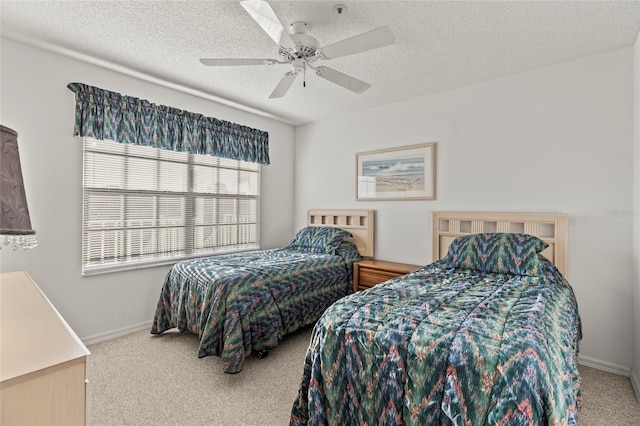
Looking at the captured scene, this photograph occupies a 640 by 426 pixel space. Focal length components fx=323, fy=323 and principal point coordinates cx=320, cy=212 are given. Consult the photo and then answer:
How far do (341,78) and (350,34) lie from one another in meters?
0.33

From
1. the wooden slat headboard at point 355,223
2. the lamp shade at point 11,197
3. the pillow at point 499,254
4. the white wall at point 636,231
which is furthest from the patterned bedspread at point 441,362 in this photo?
the wooden slat headboard at point 355,223

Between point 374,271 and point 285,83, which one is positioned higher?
point 285,83

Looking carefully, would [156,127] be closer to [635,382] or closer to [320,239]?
[320,239]

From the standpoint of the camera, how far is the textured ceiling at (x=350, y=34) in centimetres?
213

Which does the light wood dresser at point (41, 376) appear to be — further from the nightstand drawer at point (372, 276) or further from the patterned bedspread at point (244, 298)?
the nightstand drawer at point (372, 276)

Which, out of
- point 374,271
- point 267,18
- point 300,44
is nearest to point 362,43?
point 300,44

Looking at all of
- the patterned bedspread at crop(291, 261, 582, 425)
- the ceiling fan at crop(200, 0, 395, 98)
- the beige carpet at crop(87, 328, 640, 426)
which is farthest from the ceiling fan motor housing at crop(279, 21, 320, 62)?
the beige carpet at crop(87, 328, 640, 426)

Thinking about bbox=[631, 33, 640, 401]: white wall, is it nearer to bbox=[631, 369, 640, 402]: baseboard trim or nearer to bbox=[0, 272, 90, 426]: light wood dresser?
bbox=[631, 369, 640, 402]: baseboard trim

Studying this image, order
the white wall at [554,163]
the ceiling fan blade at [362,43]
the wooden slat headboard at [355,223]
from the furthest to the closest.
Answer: the wooden slat headboard at [355,223]
the white wall at [554,163]
the ceiling fan blade at [362,43]

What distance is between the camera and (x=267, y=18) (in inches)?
73.2

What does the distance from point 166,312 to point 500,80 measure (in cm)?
397

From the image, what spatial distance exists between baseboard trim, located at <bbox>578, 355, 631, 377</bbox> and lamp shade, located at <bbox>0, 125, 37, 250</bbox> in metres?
3.76

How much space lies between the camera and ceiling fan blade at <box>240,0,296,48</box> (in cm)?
174

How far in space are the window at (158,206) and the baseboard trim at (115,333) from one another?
0.60 m
